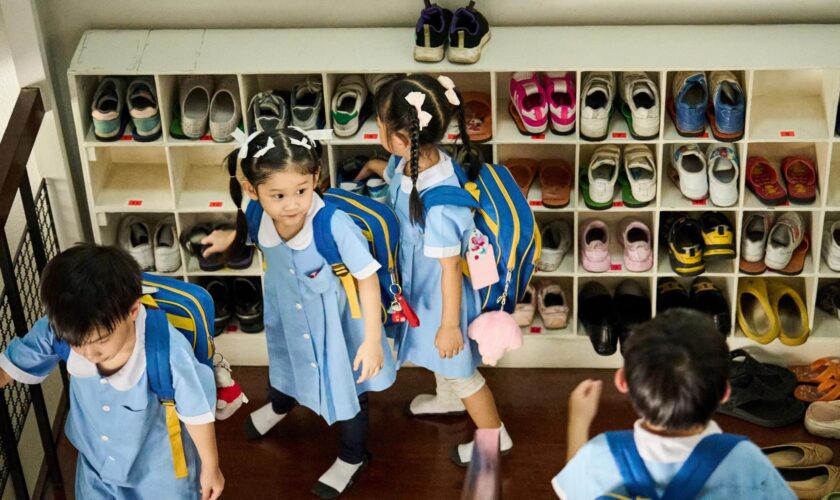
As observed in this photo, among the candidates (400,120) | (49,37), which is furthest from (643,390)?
(49,37)

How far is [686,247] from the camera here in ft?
12.8

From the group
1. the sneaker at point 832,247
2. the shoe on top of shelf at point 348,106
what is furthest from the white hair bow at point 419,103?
the sneaker at point 832,247

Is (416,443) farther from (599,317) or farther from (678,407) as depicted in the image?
(678,407)

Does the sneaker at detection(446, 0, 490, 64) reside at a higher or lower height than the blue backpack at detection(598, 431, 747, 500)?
higher

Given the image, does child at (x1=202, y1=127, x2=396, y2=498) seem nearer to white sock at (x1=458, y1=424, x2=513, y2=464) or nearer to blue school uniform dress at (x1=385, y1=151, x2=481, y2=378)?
blue school uniform dress at (x1=385, y1=151, x2=481, y2=378)

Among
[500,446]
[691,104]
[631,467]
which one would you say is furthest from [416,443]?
[631,467]

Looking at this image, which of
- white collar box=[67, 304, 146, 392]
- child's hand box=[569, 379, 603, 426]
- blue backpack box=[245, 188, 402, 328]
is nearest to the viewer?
child's hand box=[569, 379, 603, 426]

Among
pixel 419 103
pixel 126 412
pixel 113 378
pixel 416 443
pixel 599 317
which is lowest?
pixel 416 443

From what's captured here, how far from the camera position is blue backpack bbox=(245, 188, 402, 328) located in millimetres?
3107

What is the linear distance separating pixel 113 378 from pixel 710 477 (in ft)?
4.42

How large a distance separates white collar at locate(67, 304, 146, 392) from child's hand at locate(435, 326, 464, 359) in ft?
3.19

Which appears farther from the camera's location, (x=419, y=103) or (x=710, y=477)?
(x=419, y=103)

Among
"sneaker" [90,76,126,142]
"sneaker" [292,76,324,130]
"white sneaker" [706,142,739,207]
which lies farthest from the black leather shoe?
"sneaker" [90,76,126,142]

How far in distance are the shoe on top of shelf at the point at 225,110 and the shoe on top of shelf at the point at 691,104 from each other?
4.92ft
